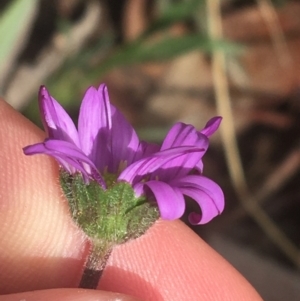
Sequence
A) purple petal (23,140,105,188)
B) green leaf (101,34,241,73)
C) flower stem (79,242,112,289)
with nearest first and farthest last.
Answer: purple petal (23,140,105,188) < flower stem (79,242,112,289) < green leaf (101,34,241,73)

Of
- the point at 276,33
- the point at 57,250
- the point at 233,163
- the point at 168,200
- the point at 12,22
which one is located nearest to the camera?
the point at 168,200

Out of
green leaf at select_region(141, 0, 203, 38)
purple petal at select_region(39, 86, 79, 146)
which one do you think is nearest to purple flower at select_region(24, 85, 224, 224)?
purple petal at select_region(39, 86, 79, 146)

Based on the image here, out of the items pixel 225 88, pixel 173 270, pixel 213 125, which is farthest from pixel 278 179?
pixel 213 125

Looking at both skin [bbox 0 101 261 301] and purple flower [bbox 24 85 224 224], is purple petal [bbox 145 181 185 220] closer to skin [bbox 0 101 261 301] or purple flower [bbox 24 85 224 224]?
purple flower [bbox 24 85 224 224]

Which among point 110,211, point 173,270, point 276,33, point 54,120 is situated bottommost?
point 173,270

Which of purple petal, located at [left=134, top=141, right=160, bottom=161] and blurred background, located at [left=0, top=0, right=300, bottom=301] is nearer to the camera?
purple petal, located at [left=134, top=141, right=160, bottom=161]

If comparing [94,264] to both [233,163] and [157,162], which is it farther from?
[233,163]

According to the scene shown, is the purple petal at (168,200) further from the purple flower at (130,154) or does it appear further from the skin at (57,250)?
the skin at (57,250)
